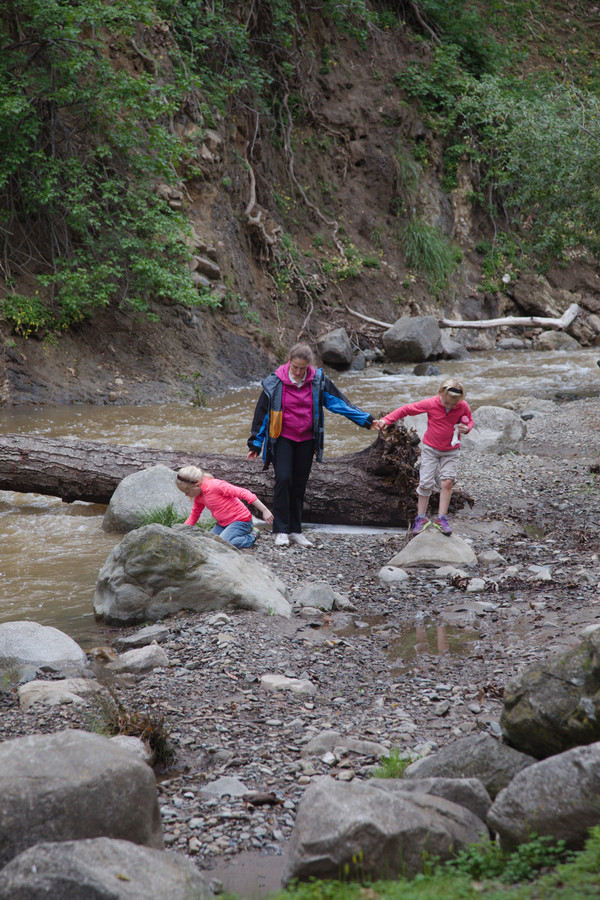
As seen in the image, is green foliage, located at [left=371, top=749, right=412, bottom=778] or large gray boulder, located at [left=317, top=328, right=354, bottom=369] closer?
green foliage, located at [left=371, top=749, right=412, bottom=778]

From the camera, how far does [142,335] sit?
54.9 ft

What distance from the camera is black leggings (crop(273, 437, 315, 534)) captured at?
720cm

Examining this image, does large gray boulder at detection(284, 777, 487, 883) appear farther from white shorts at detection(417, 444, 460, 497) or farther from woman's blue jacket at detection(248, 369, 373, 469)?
white shorts at detection(417, 444, 460, 497)

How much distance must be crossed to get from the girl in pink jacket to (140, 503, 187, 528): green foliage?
226 centimetres

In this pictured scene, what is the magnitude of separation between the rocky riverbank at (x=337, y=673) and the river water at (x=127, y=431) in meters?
1.21

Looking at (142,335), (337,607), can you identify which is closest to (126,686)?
(337,607)

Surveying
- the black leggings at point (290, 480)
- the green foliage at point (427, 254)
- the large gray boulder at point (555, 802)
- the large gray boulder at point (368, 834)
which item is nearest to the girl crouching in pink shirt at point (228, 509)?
the black leggings at point (290, 480)

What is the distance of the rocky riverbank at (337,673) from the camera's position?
316 cm

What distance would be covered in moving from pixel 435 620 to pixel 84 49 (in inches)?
554

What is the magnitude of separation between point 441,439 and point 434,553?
1.22 metres

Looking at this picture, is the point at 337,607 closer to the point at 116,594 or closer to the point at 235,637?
the point at 235,637

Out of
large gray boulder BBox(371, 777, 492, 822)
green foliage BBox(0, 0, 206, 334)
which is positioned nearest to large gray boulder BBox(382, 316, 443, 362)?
green foliage BBox(0, 0, 206, 334)

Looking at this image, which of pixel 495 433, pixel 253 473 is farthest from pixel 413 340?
pixel 253 473

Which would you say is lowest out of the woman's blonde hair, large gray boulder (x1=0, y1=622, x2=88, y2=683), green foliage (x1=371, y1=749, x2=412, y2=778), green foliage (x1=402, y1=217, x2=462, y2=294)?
large gray boulder (x1=0, y1=622, x2=88, y2=683)
